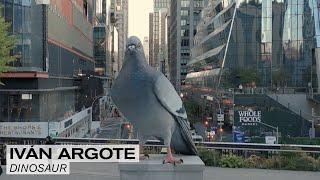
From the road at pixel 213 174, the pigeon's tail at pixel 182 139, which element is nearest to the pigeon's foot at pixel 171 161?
the pigeon's tail at pixel 182 139

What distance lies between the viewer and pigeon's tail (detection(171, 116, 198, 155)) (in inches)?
476

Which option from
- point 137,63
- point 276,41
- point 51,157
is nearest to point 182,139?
point 137,63

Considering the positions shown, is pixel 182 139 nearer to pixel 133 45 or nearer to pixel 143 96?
pixel 143 96

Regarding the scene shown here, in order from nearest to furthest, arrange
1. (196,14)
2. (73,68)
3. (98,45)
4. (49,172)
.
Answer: (49,172), (73,68), (98,45), (196,14)

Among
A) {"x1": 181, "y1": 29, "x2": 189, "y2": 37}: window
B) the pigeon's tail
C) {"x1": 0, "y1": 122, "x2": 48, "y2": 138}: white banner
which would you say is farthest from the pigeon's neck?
{"x1": 181, "y1": 29, "x2": 189, "y2": 37}: window

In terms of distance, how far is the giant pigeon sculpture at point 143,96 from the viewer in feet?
36.2

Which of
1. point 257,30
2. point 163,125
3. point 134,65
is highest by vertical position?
point 257,30

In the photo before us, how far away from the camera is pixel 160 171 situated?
38.4 ft

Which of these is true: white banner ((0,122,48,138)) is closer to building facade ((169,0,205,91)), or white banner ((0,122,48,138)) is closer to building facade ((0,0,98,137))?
building facade ((0,0,98,137))

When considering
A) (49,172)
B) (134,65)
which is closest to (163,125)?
(134,65)

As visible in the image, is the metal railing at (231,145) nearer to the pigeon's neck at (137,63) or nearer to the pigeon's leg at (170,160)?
the pigeon's leg at (170,160)

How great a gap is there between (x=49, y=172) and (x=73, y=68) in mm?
61832

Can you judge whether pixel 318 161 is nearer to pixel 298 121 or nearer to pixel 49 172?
pixel 49 172

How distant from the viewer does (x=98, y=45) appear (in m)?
141
